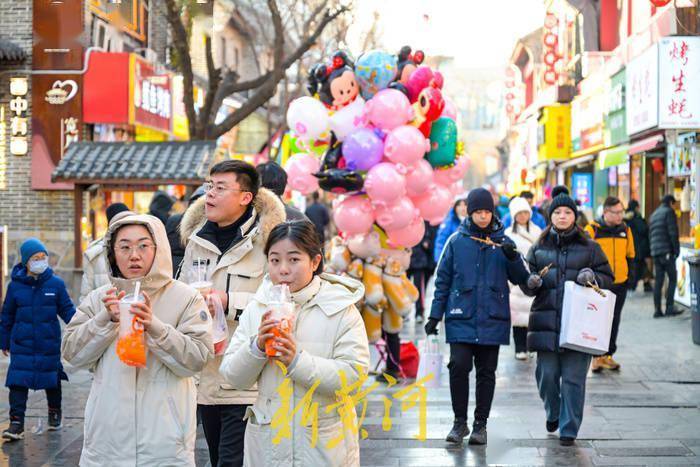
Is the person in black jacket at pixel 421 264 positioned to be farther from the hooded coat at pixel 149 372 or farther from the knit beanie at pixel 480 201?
the hooded coat at pixel 149 372

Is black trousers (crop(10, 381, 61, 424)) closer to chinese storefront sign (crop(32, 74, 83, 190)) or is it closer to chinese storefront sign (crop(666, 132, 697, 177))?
chinese storefront sign (crop(666, 132, 697, 177))

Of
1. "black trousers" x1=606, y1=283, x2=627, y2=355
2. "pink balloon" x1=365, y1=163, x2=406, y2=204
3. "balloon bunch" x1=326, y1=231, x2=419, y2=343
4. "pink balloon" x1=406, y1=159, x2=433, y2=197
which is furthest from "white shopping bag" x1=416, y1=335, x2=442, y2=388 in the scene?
"black trousers" x1=606, y1=283, x2=627, y2=355

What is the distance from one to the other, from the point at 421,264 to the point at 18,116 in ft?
32.2

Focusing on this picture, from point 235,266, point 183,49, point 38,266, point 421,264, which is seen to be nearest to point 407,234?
point 38,266

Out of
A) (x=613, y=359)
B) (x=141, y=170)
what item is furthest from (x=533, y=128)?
(x=613, y=359)

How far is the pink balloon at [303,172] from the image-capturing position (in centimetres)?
1075

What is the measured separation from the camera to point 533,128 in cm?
3988

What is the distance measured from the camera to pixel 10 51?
2080 centimetres

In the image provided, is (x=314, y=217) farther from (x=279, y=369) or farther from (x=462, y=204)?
(x=279, y=369)

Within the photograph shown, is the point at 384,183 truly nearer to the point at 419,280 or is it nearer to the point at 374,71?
the point at 374,71

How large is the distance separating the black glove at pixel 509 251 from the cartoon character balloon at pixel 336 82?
9.65 ft

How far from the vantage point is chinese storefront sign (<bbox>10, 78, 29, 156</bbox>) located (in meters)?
21.3

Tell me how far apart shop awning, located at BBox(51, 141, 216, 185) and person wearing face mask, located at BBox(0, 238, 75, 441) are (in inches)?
346

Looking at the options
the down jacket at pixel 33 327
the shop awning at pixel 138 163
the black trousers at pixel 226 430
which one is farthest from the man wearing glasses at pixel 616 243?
the shop awning at pixel 138 163
